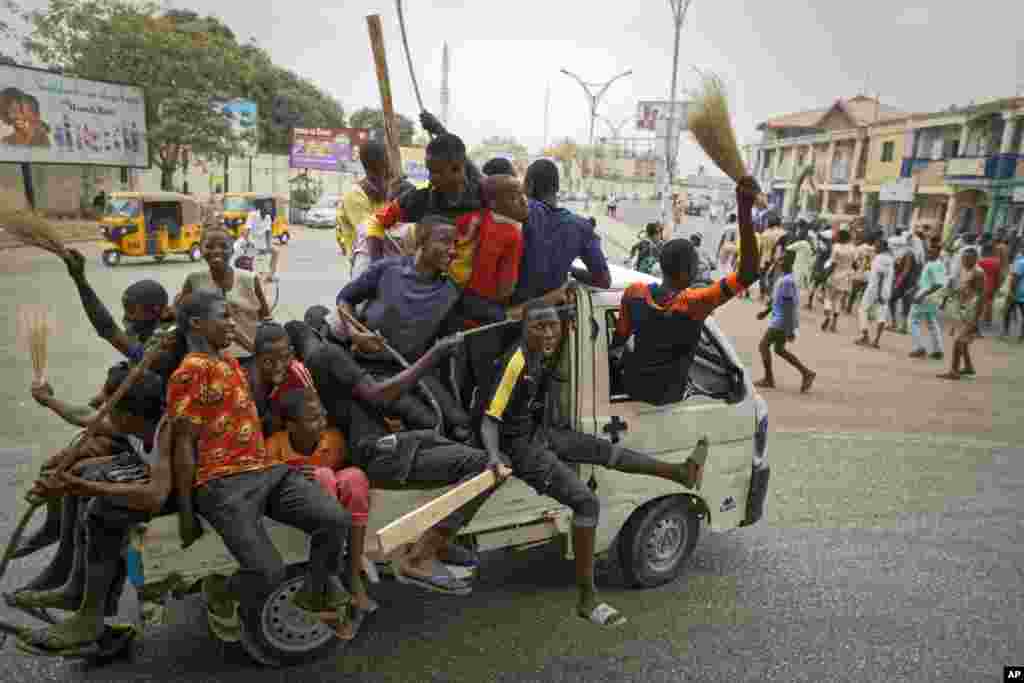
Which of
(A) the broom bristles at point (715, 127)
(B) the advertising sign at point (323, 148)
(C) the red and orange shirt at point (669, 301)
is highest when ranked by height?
(B) the advertising sign at point (323, 148)

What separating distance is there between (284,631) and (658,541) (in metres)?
2.07

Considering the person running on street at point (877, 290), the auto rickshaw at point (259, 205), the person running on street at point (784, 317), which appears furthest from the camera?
the auto rickshaw at point (259, 205)

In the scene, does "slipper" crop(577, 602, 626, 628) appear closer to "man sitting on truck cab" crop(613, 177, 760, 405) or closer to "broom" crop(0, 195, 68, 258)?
"man sitting on truck cab" crop(613, 177, 760, 405)

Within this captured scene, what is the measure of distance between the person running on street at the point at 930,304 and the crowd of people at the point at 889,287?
0.5 inches

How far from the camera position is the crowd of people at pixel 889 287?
338 inches

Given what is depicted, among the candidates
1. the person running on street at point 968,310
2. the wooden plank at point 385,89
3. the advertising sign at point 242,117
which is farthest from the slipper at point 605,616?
the advertising sign at point 242,117

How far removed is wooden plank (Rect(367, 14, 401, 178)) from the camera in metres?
4.17

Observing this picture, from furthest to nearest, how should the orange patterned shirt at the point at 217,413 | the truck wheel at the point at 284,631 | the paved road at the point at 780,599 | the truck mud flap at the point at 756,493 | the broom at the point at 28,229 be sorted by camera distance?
the truck mud flap at the point at 756,493
the paved road at the point at 780,599
the broom at the point at 28,229
the truck wheel at the point at 284,631
the orange patterned shirt at the point at 217,413

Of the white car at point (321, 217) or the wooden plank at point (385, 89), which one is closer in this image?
the wooden plank at point (385, 89)

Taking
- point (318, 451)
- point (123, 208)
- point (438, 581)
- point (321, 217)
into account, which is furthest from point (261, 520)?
point (321, 217)

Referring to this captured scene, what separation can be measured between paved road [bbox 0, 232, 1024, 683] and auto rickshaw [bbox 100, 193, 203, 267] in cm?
1071

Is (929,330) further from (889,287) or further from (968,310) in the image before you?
(968,310)

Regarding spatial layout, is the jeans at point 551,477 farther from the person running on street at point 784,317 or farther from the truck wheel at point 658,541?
the person running on street at point 784,317

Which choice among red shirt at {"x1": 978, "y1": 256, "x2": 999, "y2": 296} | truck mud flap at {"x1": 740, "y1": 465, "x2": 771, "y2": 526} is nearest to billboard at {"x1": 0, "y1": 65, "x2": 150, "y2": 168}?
truck mud flap at {"x1": 740, "y1": 465, "x2": 771, "y2": 526}
